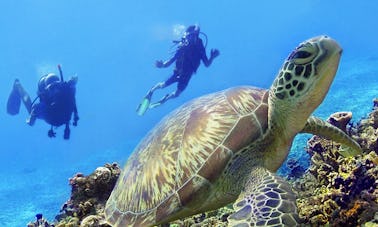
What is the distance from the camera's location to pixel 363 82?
48.6ft

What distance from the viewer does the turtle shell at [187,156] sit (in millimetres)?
3475

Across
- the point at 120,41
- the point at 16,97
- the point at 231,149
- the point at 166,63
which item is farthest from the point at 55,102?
the point at 120,41

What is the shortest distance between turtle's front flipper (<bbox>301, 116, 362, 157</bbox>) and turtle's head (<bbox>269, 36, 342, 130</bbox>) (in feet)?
1.85

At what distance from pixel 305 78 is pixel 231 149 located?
0.88m

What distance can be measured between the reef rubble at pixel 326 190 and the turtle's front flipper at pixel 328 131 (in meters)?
0.13

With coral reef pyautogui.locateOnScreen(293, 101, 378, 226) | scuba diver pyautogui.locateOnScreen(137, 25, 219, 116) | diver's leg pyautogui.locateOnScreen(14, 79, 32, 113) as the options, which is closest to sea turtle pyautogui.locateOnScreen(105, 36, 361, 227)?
coral reef pyautogui.locateOnScreen(293, 101, 378, 226)

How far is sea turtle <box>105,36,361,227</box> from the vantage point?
3.29m

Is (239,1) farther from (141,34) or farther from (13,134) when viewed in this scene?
(13,134)

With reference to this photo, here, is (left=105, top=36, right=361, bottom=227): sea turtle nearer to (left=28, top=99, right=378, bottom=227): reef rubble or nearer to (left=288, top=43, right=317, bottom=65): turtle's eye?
(left=288, top=43, right=317, bottom=65): turtle's eye

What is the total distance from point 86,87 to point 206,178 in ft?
404

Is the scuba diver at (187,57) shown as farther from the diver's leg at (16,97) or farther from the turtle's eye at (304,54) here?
the turtle's eye at (304,54)

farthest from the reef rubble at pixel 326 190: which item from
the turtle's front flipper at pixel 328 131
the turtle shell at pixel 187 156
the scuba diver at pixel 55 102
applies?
the scuba diver at pixel 55 102

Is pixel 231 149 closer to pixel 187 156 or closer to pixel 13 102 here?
pixel 187 156

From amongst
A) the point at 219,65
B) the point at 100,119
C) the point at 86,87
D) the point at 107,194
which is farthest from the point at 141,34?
the point at 107,194
